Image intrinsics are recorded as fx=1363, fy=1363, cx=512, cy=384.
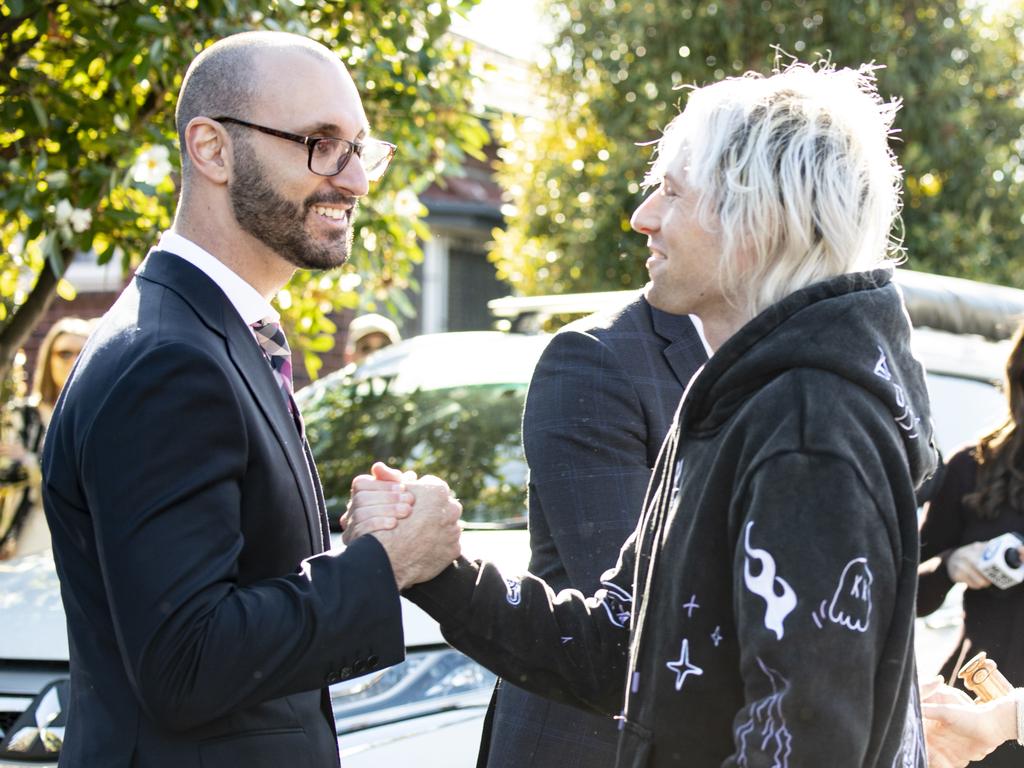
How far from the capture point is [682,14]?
412 inches

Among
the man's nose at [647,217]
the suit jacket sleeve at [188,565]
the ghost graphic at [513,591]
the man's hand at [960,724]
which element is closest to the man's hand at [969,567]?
the man's hand at [960,724]

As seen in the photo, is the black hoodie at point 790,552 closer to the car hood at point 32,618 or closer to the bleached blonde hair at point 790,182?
the bleached blonde hair at point 790,182

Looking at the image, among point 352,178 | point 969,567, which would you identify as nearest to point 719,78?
point 969,567

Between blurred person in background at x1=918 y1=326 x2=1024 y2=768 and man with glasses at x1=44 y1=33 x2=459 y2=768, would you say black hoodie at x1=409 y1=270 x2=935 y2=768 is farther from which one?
blurred person in background at x1=918 y1=326 x2=1024 y2=768

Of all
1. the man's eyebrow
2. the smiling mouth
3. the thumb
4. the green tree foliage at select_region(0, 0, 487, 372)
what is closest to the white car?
the green tree foliage at select_region(0, 0, 487, 372)

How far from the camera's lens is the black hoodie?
1738 mm

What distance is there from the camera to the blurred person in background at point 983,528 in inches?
143

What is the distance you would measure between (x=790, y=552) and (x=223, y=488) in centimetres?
81

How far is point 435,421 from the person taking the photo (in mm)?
4918

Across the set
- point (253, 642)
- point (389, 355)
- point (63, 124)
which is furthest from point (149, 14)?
point (253, 642)

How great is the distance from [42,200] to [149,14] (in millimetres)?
783

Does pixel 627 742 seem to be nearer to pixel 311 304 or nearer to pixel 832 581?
pixel 832 581

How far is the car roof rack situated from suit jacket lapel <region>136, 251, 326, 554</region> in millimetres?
2516

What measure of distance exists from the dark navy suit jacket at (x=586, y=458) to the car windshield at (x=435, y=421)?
152cm
